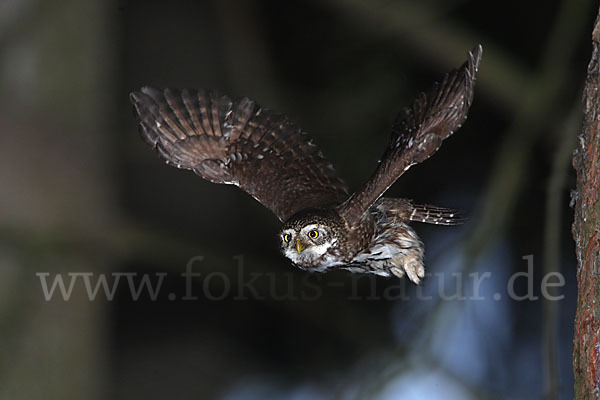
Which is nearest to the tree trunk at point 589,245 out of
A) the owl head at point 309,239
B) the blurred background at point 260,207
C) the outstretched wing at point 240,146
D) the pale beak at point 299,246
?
the owl head at point 309,239

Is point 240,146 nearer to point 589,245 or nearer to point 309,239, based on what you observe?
point 309,239

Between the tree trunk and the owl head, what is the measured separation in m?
1.36

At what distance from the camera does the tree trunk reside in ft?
8.13

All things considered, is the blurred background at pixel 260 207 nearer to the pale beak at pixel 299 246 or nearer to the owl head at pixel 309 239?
the owl head at pixel 309 239

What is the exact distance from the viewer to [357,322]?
543cm

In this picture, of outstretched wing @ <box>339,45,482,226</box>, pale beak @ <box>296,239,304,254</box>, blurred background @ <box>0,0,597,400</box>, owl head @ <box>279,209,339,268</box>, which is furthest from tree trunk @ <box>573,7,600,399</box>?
blurred background @ <box>0,0,597,400</box>

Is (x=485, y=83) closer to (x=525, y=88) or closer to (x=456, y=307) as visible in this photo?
(x=525, y=88)

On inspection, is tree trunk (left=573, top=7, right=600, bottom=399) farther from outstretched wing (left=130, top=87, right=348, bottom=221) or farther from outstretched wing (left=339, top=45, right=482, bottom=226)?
outstretched wing (left=130, top=87, right=348, bottom=221)

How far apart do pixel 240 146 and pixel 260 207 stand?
210 cm

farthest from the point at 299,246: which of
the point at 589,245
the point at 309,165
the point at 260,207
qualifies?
the point at 260,207

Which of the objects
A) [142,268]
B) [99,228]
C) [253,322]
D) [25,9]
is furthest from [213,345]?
[25,9]

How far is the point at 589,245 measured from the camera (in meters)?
2.54

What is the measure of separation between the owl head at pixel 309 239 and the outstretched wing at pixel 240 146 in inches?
15.6

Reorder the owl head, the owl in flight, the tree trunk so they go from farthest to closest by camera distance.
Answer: the owl head, the owl in flight, the tree trunk
